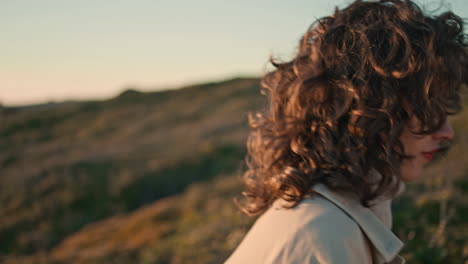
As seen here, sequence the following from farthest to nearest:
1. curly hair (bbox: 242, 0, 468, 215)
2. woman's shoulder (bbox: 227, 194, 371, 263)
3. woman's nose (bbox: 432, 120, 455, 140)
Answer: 1. woman's nose (bbox: 432, 120, 455, 140)
2. curly hair (bbox: 242, 0, 468, 215)
3. woman's shoulder (bbox: 227, 194, 371, 263)

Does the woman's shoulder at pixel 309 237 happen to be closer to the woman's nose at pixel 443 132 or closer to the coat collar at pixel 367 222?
the coat collar at pixel 367 222

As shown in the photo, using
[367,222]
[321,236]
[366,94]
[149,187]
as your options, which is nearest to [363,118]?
[366,94]

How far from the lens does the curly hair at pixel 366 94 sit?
5.05 feet

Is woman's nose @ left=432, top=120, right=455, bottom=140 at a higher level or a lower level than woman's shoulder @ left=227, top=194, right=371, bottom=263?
higher

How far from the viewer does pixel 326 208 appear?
1379mm

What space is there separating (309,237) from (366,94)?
0.60m

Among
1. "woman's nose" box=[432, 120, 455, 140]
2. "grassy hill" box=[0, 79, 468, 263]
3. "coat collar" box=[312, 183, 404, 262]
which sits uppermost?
"woman's nose" box=[432, 120, 455, 140]

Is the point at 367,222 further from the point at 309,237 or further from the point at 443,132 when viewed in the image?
the point at 443,132

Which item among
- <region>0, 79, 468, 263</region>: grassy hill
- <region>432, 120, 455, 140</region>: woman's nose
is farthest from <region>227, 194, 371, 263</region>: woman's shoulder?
<region>0, 79, 468, 263</region>: grassy hill

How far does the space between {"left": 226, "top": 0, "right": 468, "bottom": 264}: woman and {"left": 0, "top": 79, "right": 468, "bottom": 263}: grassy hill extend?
852 millimetres

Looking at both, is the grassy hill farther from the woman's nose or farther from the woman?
the woman's nose

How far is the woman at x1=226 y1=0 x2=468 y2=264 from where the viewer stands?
147cm

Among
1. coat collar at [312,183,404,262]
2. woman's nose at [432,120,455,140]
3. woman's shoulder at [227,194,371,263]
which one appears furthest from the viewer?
woman's nose at [432,120,455,140]

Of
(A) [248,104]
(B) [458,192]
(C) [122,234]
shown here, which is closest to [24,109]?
(A) [248,104]
